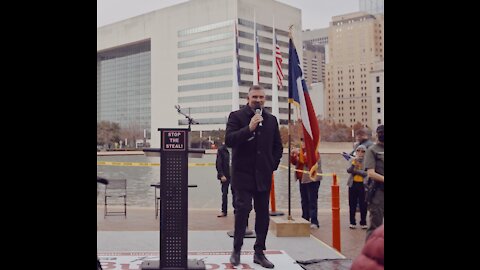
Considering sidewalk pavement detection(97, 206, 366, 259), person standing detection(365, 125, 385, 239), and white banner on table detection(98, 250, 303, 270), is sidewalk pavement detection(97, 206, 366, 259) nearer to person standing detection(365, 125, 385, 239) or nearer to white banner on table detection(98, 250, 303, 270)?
white banner on table detection(98, 250, 303, 270)

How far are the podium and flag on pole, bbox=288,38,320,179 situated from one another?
5.18ft

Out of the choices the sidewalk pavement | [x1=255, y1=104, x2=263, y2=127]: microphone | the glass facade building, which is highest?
the glass facade building

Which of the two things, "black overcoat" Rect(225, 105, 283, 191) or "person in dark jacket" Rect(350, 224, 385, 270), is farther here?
"black overcoat" Rect(225, 105, 283, 191)

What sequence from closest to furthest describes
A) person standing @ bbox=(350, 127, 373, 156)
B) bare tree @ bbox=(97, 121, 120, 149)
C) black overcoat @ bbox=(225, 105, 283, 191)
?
black overcoat @ bbox=(225, 105, 283, 191)
person standing @ bbox=(350, 127, 373, 156)
bare tree @ bbox=(97, 121, 120, 149)

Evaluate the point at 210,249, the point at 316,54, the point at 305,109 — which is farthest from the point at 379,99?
the point at 316,54

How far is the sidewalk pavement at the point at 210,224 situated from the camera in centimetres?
471

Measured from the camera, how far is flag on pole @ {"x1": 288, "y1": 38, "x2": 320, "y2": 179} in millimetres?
4594

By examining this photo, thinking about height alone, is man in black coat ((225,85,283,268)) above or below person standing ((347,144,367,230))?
above

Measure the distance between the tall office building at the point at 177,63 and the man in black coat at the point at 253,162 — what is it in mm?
10937

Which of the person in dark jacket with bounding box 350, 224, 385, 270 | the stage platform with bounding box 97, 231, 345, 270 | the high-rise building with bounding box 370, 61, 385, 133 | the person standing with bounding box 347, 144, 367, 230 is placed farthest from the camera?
the person standing with bounding box 347, 144, 367, 230

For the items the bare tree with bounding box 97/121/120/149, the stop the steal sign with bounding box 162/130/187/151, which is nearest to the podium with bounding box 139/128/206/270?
the stop the steal sign with bounding box 162/130/187/151
